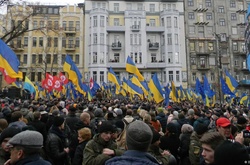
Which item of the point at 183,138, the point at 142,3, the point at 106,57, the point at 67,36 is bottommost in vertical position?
the point at 183,138

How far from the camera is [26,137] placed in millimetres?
2729

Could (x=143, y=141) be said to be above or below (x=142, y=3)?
below

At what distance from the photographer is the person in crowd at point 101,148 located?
11.5ft

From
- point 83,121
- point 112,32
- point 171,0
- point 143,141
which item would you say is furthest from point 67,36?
point 143,141

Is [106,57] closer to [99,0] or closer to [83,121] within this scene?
[99,0]

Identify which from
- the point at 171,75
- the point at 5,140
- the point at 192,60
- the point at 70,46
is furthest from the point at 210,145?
the point at 192,60

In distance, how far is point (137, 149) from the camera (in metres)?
2.46

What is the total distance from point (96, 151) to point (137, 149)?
1.43 m

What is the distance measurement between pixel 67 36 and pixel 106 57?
9.16 m

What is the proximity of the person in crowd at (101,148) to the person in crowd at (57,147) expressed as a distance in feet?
4.42

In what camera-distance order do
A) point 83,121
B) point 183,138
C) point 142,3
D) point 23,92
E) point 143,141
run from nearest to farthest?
point 143,141 → point 183,138 → point 83,121 → point 23,92 → point 142,3

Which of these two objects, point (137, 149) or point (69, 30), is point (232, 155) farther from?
point (69, 30)

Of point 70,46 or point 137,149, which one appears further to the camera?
point 70,46

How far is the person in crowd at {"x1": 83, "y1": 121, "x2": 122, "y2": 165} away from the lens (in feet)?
11.5
